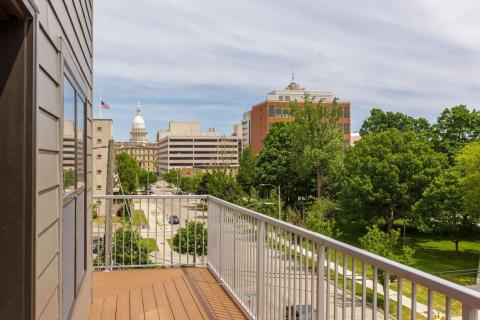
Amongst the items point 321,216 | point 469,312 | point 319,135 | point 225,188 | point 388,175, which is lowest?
point 321,216

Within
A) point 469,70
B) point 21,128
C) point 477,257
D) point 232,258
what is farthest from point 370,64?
point 21,128

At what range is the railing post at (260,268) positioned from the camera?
321 cm

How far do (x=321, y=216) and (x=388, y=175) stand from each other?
18.1 feet

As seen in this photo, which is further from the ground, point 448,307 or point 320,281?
point 448,307

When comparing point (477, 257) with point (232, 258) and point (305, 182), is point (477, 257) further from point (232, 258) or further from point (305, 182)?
point (232, 258)

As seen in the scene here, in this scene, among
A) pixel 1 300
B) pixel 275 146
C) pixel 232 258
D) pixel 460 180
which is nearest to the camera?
pixel 1 300

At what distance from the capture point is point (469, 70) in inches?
978

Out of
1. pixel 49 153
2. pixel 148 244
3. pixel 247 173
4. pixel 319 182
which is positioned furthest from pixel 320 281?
pixel 247 173

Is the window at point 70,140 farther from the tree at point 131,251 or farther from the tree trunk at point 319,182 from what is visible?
the tree trunk at point 319,182

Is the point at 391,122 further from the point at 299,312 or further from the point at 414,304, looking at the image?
the point at 414,304

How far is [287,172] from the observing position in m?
33.7

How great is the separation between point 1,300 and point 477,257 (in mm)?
28415

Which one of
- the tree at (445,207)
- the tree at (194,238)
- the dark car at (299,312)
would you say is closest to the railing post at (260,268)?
the dark car at (299,312)

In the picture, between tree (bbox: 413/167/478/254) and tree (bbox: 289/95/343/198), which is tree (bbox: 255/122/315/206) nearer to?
tree (bbox: 289/95/343/198)
